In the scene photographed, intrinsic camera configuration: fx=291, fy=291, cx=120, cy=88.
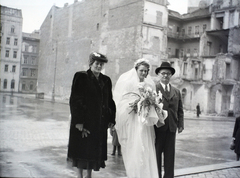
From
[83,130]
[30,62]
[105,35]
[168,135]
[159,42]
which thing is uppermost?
[105,35]

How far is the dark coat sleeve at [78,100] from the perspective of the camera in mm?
4500

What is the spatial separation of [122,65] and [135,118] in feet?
87.4

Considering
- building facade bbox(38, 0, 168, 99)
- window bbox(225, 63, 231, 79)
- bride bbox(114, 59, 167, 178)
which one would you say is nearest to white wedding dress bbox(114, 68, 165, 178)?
bride bbox(114, 59, 167, 178)

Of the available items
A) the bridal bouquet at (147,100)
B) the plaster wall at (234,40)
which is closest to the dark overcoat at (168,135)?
the bridal bouquet at (147,100)

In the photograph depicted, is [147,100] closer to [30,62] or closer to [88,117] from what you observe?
[88,117]

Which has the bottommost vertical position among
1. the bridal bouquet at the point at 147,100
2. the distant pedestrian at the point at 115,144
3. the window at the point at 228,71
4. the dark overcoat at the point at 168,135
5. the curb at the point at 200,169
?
the curb at the point at 200,169

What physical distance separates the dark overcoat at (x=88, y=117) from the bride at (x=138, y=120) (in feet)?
1.69

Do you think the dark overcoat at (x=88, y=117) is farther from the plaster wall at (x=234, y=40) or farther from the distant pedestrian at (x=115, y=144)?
the plaster wall at (x=234, y=40)

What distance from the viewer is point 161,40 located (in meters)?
31.5

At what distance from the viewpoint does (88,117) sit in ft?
15.4

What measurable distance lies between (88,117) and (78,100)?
36cm

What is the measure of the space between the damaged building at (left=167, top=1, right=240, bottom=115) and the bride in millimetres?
27275

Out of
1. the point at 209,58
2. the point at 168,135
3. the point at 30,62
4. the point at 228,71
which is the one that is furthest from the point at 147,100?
the point at 30,62

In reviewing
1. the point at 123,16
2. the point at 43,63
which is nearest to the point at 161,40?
the point at 123,16
